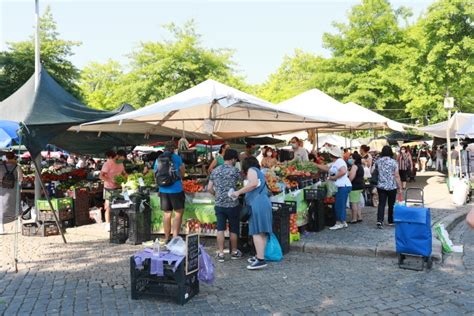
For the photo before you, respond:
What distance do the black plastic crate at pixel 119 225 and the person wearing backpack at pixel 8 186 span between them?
259 cm

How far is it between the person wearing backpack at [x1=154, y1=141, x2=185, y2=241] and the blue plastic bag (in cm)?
177

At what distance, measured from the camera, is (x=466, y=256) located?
286 inches

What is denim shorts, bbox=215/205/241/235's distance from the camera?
22.7 ft

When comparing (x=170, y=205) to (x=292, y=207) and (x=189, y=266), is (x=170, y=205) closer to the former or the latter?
Result: (x=292, y=207)

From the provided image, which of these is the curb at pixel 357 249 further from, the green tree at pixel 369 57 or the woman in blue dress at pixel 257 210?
the green tree at pixel 369 57

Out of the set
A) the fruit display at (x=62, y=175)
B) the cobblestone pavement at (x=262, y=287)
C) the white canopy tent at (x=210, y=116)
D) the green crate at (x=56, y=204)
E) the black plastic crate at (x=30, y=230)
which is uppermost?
the white canopy tent at (x=210, y=116)

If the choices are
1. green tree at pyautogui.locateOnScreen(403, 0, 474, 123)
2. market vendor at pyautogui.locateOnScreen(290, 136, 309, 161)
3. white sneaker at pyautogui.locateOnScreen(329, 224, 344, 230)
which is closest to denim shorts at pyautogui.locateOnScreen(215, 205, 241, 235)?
white sneaker at pyautogui.locateOnScreen(329, 224, 344, 230)

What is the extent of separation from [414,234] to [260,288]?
2.58m

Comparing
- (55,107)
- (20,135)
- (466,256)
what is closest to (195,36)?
(55,107)

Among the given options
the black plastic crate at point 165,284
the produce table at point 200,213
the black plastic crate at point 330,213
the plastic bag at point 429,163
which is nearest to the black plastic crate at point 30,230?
the produce table at point 200,213

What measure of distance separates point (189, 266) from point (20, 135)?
4831 millimetres

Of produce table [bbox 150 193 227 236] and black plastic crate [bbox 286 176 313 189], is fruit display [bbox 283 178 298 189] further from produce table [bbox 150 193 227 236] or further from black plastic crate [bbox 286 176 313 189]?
produce table [bbox 150 193 227 236]

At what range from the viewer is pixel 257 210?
6.60m

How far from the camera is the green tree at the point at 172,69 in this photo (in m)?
28.7
